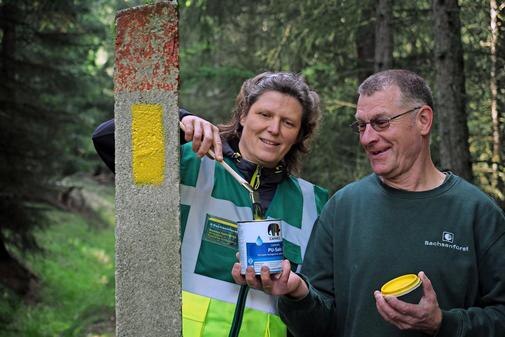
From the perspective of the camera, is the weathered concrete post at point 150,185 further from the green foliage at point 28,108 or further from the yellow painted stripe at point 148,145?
the green foliage at point 28,108

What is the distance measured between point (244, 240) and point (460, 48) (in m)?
3.89

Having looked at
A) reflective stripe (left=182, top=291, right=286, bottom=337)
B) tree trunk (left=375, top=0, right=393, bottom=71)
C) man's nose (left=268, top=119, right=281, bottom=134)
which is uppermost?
tree trunk (left=375, top=0, right=393, bottom=71)

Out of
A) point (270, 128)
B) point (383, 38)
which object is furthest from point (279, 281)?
point (383, 38)

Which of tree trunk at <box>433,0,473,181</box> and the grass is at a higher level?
tree trunk at <box>433,0,473,181</box>

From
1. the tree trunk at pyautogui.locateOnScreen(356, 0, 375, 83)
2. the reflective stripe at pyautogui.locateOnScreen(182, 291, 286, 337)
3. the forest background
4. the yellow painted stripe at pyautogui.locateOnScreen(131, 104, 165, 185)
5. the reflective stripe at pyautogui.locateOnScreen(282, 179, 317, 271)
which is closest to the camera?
the yellow painted stripe at pyautogui.locateOnScreen(131, 104, 165, 185)

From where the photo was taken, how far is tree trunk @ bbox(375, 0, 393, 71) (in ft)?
22.1

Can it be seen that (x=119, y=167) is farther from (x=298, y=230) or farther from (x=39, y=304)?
(x=39, y=304)

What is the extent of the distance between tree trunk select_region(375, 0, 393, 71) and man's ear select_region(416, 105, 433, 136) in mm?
4222

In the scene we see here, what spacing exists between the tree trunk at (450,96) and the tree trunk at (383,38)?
1.26 m

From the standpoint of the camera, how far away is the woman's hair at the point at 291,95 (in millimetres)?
3170

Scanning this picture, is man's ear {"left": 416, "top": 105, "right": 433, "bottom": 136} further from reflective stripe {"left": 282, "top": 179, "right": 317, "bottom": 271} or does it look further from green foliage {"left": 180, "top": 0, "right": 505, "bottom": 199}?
green foliage {"left": 180, "top": 0, "right": 505, "bottom": 199}

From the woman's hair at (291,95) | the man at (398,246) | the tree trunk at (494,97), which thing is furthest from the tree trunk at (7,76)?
the man at (398,246)

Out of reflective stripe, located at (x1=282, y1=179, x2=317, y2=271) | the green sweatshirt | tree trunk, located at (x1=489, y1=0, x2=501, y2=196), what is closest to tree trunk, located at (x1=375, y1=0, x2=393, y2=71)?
tree trunk, located at (x1=489, y1=0, x2=501, y2=196)

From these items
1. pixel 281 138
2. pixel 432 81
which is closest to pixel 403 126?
pixel 281 138
